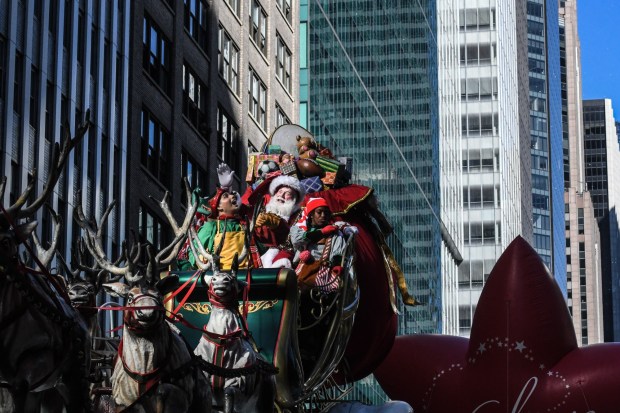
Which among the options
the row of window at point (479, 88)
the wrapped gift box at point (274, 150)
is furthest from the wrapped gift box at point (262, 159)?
the row of window at point (479, 88)

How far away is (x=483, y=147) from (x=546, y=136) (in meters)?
47.4

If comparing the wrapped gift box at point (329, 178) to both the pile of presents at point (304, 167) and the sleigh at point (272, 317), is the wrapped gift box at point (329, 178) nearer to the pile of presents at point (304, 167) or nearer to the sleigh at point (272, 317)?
the pile of presents at point (304, 167)

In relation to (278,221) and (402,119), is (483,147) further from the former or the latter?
(278,221)

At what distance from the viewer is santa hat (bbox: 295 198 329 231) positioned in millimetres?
22766

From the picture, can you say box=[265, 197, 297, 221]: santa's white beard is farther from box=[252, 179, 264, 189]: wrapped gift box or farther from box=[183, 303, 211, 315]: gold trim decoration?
box=[183, 303, 211, 315]: gold trim decoration

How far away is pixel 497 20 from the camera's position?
122 meters

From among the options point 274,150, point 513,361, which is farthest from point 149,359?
point 513,361

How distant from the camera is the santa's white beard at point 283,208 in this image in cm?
2322

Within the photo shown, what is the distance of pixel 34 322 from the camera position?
15.5 meters

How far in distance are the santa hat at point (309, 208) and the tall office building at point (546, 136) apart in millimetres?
123457

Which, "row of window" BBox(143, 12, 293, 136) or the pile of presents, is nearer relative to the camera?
the pile of presents

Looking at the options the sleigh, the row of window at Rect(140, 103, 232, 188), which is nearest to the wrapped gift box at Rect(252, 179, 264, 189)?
the sleigh

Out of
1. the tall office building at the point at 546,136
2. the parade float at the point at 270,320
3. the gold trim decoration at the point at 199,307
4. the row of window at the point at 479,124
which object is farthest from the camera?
the tall office building at the point at 546,136

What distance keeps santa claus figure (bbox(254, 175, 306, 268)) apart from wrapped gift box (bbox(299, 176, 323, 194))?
0.76 meters
